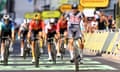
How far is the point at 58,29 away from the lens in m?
19.8

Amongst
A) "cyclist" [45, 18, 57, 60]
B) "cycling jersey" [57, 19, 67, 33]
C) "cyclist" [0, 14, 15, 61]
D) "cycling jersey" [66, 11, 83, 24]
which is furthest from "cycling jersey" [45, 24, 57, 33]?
"cycling jersey" [66, 11, 83, 24]

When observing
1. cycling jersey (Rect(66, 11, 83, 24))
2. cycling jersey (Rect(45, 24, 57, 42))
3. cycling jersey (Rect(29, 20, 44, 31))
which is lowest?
cycling jersey (Rect(45, 24, 57, 42))

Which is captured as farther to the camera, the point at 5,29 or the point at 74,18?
the point at 5,29

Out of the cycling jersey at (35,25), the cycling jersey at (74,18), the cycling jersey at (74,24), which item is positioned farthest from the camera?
the cycling jersey at (35,25)

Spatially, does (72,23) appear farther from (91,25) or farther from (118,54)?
(91,25)

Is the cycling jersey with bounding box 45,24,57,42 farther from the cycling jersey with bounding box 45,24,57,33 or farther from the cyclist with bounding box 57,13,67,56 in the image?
the cyclist with bounding box 57,13,67,56

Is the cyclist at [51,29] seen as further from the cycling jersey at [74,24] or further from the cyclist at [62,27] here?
the cycling jersey at [74,24]

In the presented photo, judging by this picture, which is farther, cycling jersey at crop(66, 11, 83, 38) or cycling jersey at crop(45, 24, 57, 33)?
cycling jersey at crop(45, 24, 57, 33)

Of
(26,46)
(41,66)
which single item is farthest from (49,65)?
(26,46)

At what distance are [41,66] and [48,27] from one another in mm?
2460

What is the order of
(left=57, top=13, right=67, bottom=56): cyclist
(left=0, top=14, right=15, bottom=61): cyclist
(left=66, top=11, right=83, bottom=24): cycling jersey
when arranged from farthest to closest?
(left=57, top=13, right=67, bottom=56): cyclist < (left=0, top=14, right=15, bottom=61): cyclist < (left=66, top=11, right=83, bottom=24): cycling jersey

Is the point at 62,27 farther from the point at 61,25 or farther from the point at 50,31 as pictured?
the point at 50,31

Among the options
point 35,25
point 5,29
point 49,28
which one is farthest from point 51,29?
point 5,29

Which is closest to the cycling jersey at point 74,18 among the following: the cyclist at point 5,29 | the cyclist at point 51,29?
the cyclist at point 5,29
